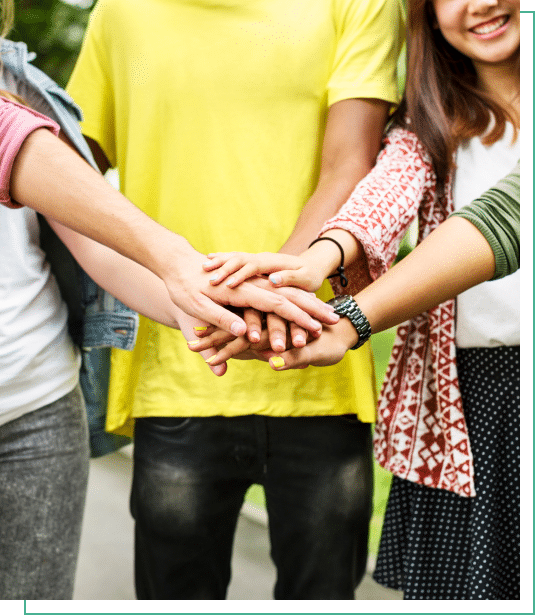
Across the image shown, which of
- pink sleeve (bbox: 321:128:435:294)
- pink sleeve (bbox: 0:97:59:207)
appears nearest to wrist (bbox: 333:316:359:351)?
pink sleeve (bbox: 321:128:435:294)

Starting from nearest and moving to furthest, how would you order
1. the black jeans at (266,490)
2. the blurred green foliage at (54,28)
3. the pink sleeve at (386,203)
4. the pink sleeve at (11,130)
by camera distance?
the pink sleeve at (11,130), the pink sleeve at (386,203), the black jeans at (266,490), the blurred green foliage at (54,28)

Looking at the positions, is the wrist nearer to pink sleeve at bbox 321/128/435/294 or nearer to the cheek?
pink sleeve at bbox 321/128/435/294

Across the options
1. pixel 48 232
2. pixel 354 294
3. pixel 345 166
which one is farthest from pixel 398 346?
pixel 48 232

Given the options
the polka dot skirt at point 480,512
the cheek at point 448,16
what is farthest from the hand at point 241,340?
the cheek at point 448,16

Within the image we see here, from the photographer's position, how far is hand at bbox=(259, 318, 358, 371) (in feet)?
2.90

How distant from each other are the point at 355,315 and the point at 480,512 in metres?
0.39

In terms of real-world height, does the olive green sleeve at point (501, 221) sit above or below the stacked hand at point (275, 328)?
above

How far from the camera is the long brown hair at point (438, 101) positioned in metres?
1.02

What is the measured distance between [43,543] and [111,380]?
0.27 metres

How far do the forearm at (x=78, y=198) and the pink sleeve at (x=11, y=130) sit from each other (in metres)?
0.01

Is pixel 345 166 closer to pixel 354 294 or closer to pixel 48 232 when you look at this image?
pixel 354 294

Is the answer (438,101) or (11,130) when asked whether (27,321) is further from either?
(438,101)

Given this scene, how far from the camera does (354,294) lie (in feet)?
3.36

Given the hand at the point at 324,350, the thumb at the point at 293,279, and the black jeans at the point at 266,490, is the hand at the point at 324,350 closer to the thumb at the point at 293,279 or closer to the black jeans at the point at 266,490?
the thumb at the point at 293,279
